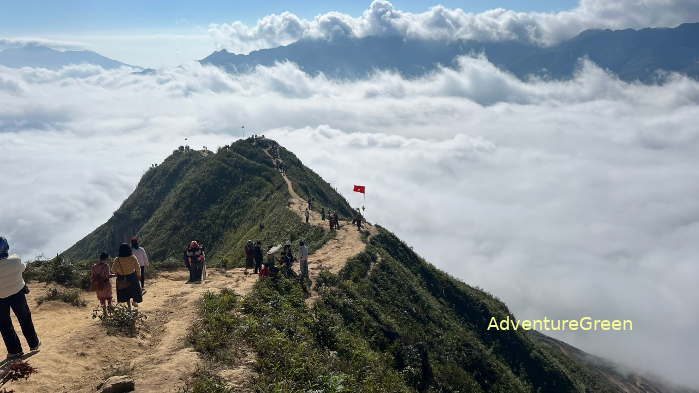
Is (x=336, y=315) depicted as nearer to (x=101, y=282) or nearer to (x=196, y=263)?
(x=196, y=263)

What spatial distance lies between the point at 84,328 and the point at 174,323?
3.05 m

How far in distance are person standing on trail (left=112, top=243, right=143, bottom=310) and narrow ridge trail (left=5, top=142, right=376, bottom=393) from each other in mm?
1226

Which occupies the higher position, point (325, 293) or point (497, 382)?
point (325, 293)

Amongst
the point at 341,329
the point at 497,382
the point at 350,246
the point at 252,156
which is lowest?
the point at 497,382

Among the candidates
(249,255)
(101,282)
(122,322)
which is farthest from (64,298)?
(249,255)

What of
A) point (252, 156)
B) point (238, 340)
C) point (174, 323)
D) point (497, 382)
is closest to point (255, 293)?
point (174, 323)

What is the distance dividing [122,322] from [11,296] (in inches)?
149

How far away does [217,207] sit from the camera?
73.9m

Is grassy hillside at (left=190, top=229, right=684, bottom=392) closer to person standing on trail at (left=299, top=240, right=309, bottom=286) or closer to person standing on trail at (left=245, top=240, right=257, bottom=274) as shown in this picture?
person standing on trail at (left=299, top=240, right=309, bottom=286)

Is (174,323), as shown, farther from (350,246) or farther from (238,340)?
(350,246)

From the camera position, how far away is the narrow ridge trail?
11.1 m

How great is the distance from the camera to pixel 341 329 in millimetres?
20062

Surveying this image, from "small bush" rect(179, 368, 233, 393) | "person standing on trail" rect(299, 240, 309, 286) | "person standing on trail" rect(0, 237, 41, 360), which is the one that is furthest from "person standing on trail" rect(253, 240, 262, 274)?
"small bush" rect(179, 368, 233, 393)

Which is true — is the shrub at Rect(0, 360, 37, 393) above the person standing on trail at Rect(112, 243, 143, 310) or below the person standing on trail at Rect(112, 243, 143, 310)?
below
